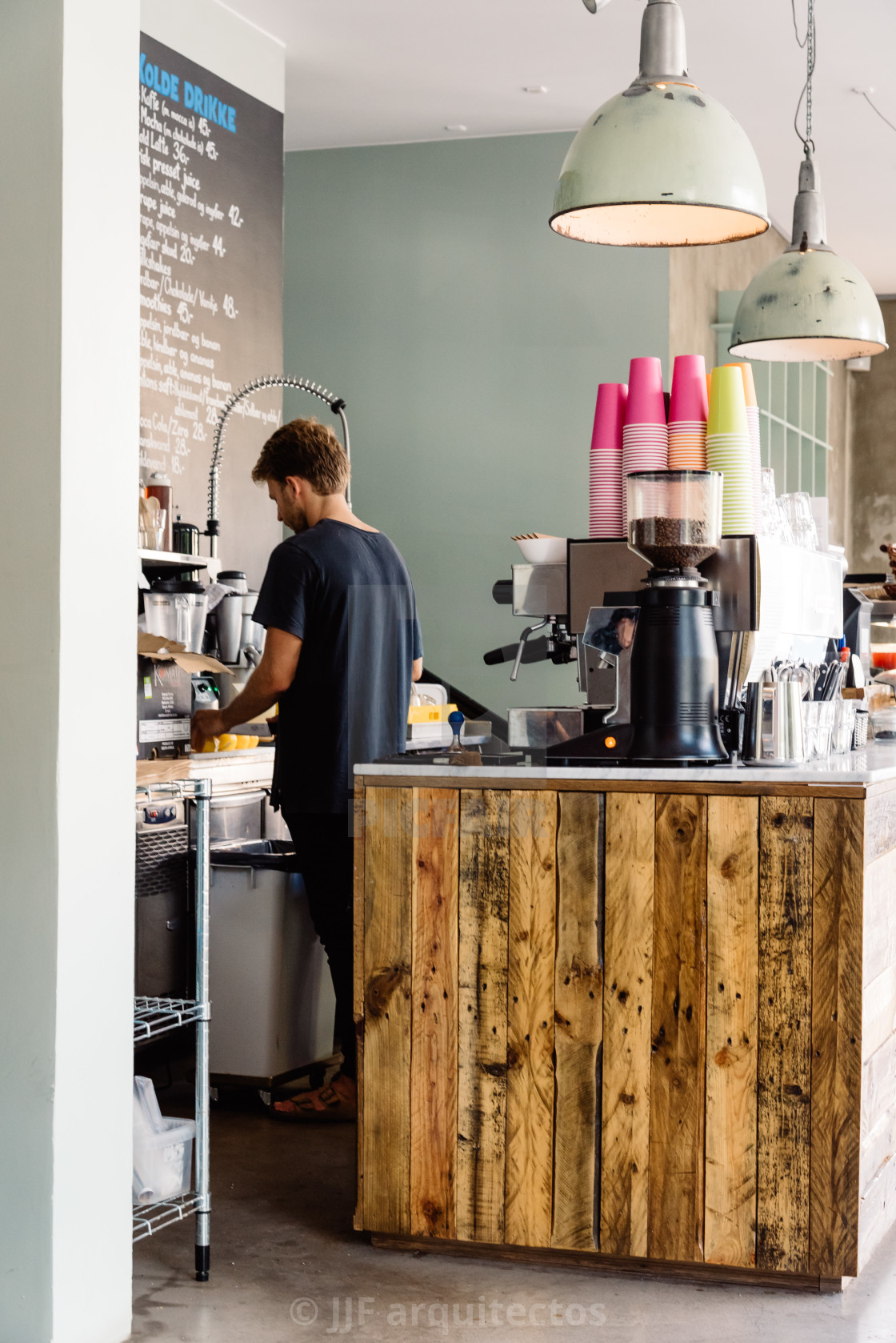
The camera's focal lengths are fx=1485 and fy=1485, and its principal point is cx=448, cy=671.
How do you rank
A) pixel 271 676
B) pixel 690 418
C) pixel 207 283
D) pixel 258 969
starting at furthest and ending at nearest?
pixel 207 283, pixel 258 969, pixel 271 676, pixel 690 418

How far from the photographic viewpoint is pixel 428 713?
14.5ft

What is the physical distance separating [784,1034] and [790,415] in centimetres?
601

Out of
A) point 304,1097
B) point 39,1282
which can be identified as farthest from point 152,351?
point 39,1282

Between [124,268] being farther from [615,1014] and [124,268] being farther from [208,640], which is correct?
[208,640]

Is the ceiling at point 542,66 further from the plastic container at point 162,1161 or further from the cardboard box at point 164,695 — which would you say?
the plastic container at point 162,1161

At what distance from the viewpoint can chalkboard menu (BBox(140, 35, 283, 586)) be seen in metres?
4.41

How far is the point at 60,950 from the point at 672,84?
1.66 metres

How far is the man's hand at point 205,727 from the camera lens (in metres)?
3.39

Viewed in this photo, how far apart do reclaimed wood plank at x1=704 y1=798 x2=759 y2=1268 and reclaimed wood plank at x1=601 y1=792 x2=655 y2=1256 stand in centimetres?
10

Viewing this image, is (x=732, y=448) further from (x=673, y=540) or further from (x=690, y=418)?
(x=673, y=540)

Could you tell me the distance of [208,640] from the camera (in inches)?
155

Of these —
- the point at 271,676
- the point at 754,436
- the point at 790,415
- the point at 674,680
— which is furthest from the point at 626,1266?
the point at 790,415

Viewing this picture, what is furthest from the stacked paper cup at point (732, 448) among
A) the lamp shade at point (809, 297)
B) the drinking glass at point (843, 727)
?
the lamp shade at point (809, 297)

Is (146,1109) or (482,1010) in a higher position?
(482,1010)
